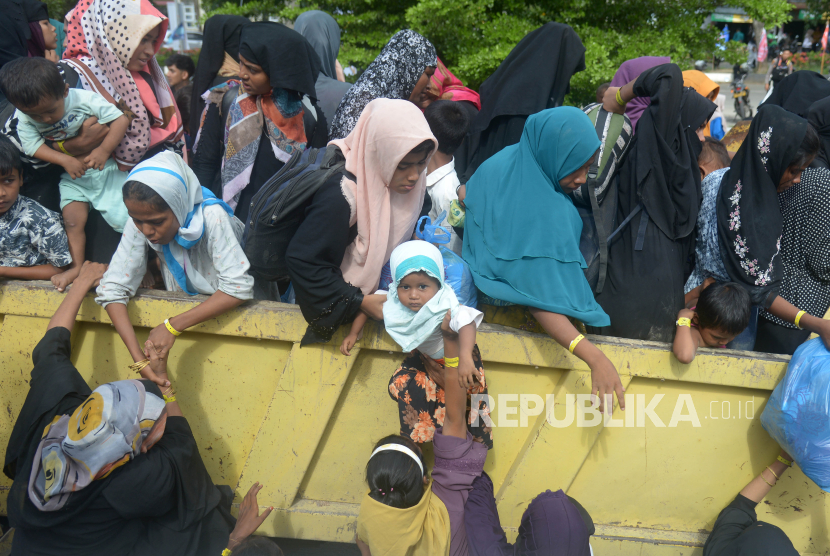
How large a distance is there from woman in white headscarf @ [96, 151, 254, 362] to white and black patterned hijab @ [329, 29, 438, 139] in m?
0.87

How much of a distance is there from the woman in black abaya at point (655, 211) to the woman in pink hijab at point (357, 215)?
87 centimetres

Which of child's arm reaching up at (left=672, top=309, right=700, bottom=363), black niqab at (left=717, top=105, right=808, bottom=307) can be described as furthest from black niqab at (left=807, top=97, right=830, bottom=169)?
child's arm reaching up at (left=672, top=309, right=700, bottom=363)

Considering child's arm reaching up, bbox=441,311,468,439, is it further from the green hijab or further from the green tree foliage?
the green tree foliage

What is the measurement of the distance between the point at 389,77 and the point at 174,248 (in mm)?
1442

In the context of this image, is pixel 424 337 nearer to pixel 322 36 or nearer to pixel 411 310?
pixel 411 310

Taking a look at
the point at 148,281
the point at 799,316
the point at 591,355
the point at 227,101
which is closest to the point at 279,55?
the point at 227,101

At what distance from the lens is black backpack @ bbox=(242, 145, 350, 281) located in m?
2.12

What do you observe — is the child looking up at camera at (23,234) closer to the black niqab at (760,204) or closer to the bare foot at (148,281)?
the bare foot at (148,281)

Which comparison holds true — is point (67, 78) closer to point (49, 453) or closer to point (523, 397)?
point (49, 453)

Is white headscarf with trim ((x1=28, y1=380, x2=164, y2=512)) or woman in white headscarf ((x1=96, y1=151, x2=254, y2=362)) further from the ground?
woman in white headscarf ((x1=96, y1=151, x2=254, y2=362))

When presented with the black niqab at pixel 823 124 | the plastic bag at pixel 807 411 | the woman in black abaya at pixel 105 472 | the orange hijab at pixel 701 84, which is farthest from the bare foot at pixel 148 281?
the orange hijab at pixel 701 84

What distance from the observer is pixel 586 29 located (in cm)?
588

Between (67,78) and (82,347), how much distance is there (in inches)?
51.2

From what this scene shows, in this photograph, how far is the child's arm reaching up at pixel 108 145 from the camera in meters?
2.59
